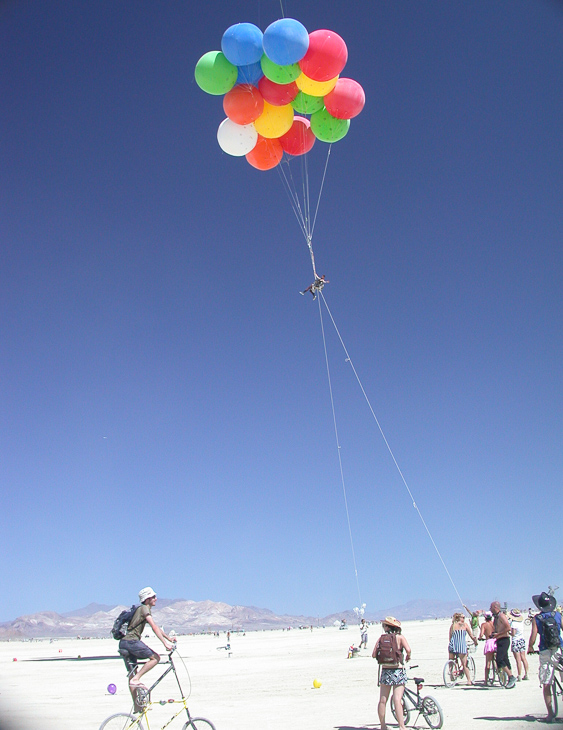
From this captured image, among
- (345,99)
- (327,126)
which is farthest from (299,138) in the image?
(345,99)

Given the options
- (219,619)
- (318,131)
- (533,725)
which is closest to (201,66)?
(318,131)

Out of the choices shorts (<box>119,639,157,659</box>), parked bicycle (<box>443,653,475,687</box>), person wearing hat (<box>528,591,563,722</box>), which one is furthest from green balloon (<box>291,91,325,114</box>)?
parked bicycle (<box>443,653,475,687</box>)

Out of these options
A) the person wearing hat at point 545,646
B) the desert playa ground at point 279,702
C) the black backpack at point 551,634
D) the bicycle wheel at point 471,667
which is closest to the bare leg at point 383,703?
the desert playa ground at point 279,702

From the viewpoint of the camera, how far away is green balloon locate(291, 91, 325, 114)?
880 cm

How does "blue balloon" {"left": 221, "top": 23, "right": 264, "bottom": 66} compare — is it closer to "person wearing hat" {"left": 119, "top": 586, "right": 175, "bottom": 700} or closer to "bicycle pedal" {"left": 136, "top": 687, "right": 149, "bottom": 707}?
"person wearing hat" {"left": 119, "top": 586, "right": 175, "bottom": 700}

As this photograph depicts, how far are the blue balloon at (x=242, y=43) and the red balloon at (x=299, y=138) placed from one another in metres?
1.87

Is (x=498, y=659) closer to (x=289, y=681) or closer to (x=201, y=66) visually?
(x=289, y=681)

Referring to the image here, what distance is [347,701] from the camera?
7.27 metres

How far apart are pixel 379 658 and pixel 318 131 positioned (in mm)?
8234

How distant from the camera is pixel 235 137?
8.94m

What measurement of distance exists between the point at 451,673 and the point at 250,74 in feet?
32.5

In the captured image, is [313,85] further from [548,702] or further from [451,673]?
[451,673]

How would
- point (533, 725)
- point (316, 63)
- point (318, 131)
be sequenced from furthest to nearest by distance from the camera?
point (318, 131), point (316, 63), point (533, 725)

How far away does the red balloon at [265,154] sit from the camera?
9.59 meters
